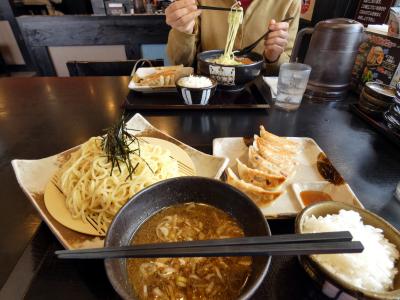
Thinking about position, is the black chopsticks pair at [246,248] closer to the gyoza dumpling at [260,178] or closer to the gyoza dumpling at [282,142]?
the gyoza dumpling at [260,178]

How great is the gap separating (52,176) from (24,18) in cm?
532

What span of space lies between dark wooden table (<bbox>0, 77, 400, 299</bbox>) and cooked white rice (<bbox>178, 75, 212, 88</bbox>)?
21 cm

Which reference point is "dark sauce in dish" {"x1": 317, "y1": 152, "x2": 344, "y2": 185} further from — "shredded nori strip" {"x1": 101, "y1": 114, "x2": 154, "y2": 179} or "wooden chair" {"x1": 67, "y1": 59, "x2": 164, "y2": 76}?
"wooden chair" {"x1": 67, "y1": 59, "x2": 164, "y2": 76}

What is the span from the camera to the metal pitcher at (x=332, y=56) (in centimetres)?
Result: 191

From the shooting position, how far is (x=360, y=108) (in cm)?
194

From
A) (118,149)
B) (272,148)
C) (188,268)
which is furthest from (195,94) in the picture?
(188,268)

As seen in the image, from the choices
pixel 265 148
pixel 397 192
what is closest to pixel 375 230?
pixel 397 192

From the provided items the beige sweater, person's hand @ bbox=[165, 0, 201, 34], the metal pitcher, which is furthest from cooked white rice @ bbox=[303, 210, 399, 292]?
the beige sweater

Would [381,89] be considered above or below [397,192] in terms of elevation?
above

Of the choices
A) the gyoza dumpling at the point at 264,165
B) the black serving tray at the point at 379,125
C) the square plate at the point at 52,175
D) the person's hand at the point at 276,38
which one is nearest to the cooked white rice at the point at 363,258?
the gyoza dumpling at the point at 264,165

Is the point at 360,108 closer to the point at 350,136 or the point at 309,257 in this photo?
the point at 350,136

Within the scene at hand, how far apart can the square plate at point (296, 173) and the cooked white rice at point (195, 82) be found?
→ 0.62 meters

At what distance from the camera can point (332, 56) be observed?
6.55 ft

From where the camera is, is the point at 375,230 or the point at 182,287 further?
the point at 375,230
